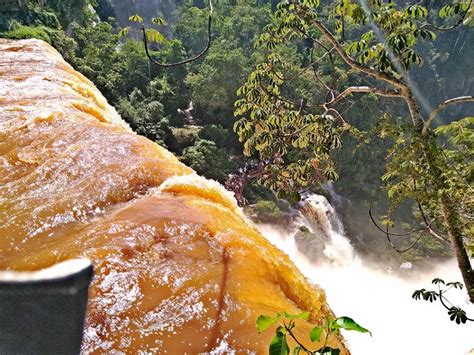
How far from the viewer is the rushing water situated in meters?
10.9

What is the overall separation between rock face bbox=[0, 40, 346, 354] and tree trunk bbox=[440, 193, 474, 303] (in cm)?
113

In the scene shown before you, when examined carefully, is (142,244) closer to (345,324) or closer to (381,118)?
(345,324)

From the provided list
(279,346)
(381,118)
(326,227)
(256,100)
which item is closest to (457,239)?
(381,118)

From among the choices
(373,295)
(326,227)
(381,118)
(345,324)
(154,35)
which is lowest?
(345,324)

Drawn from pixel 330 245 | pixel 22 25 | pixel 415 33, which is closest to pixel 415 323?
pixel 330 245

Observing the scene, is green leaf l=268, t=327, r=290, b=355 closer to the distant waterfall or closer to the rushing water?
the rushing water

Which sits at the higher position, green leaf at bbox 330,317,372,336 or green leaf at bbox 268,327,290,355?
green leaf at bbox 330,317,372,336

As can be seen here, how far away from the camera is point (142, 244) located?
273 centimetres

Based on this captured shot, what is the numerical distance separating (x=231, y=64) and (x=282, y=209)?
23.2 ft

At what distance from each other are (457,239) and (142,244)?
244cm

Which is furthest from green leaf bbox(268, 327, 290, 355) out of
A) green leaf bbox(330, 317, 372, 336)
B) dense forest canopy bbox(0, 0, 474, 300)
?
dense forest canopy bbox(0, 0, 474, 300)

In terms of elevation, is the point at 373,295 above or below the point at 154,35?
above

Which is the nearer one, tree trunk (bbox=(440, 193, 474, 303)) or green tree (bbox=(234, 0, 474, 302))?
green tree (bbox=(234, 0, 474, 302))

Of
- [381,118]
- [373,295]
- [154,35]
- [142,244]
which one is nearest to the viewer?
[154,35]
